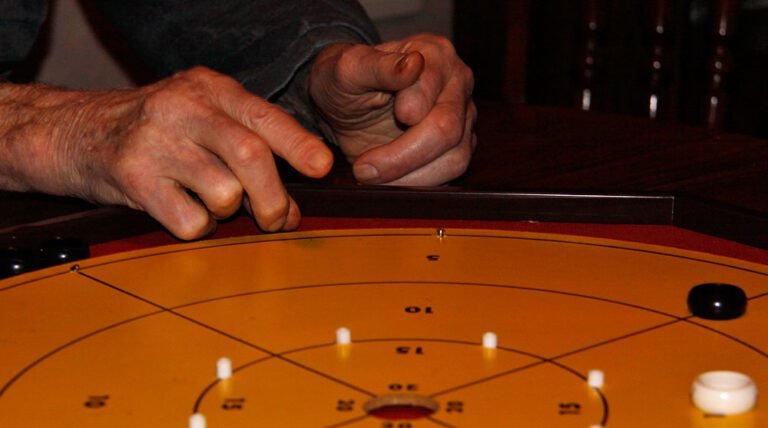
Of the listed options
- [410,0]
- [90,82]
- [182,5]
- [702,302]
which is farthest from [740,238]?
[410,0]

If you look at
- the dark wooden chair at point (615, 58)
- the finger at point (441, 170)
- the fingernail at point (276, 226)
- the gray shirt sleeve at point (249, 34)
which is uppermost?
the dark wooden chair at point (615, 58)

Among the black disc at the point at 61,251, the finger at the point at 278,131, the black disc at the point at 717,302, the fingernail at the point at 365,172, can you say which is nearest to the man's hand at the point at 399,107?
the fingernail at the point at 365,172

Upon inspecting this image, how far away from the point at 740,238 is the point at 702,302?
0.90ft

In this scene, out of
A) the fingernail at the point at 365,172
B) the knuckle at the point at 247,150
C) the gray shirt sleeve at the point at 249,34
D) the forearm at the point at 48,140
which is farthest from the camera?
the gray shirt sleeve at the point at 249,34

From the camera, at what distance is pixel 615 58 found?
12.3 ft

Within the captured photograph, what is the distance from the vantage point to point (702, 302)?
913 millimetres

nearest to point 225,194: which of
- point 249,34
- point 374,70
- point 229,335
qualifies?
point 229,335

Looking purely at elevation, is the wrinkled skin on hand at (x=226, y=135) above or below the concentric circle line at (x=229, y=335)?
above

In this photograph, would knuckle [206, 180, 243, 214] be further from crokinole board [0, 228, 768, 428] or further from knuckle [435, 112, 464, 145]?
knuckle [435, 112, 464, 145]

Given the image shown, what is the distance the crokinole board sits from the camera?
0.75 metres

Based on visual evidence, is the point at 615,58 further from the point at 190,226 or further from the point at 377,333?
the point at 377,333

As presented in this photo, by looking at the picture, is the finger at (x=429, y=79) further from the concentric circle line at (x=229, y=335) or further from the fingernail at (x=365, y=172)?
the concentric circle line at (x=229, y=335)

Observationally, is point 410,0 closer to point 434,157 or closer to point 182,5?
point 182,5

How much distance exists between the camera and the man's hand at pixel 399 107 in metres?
1.46
